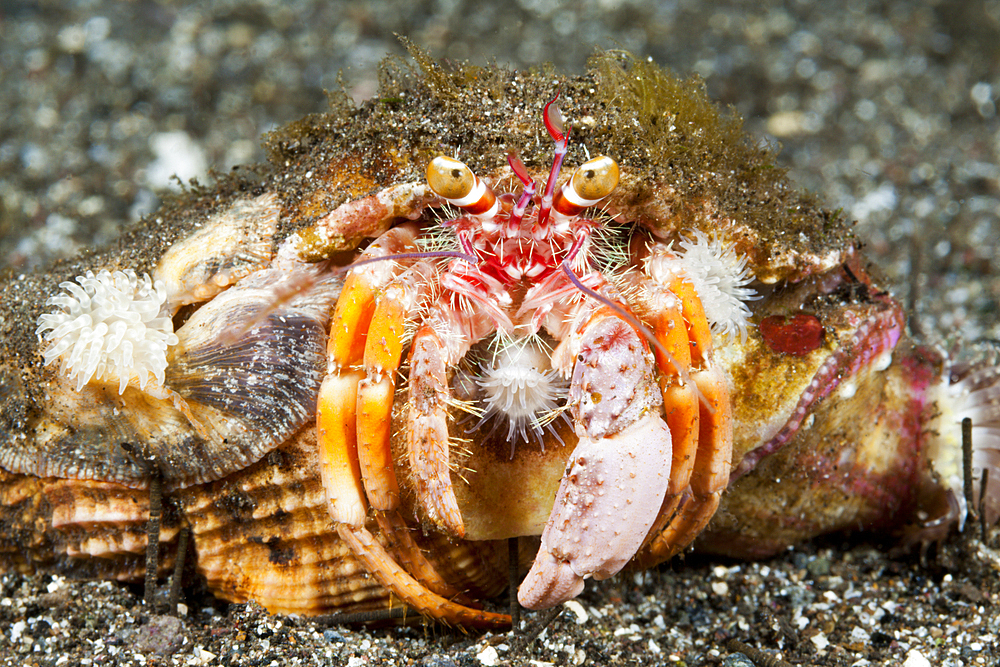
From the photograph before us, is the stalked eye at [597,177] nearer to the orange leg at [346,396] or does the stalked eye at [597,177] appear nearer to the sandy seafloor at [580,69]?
the orange leg at [346,396]

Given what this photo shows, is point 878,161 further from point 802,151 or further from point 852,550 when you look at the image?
point 852,550

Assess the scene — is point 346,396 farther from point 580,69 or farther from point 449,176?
point 580,69

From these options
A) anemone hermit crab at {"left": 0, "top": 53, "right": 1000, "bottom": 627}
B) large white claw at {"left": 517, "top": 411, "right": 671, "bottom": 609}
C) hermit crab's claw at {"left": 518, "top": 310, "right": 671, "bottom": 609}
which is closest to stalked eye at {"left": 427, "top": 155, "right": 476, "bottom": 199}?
anemone hermit crab at {"left": 0, "top": 53, "right": 1000, "bottom": 627}

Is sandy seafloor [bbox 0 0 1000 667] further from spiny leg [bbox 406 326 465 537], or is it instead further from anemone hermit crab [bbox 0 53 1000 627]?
spiny leg [bbox 406 326 465 537]

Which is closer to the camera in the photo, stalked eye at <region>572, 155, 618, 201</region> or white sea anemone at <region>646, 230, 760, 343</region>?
stalked eye at <region>572, 155, 618, 201</region>

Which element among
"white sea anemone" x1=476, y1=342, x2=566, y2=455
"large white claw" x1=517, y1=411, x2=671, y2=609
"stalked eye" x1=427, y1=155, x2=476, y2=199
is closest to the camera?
"large white claw" x1=517, y1=411, x2=671, y2=609

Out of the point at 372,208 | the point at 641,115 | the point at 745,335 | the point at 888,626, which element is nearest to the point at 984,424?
the point at 888,626

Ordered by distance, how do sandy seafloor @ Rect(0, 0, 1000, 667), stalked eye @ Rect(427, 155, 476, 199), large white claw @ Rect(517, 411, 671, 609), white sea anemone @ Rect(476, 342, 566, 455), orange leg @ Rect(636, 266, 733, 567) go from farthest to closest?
sandy seafloor @ Rect(0, 0, 1000, 667) < white sea anemone @ Rect(476, 342, 566, 455) < orange leg @ Rect(636, 266, 733, 567) < stalked eye @ Rect(427, 155, 476, 199) < large white claw @ Rect(517, 411, 671, 609)
